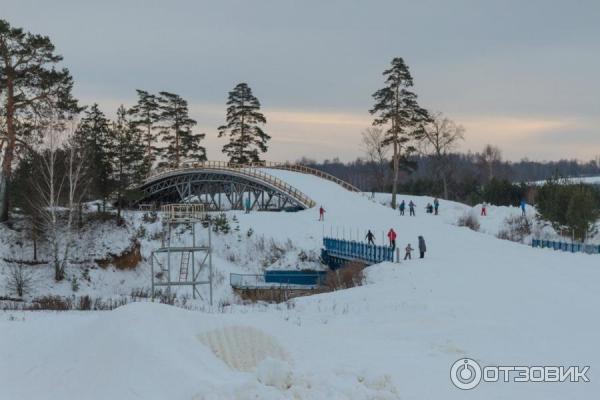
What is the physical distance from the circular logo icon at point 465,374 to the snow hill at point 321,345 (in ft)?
0.55

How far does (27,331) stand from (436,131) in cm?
5880

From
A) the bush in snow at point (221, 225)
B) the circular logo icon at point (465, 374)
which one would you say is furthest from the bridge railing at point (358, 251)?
the circular logo icon at point (465, 374)

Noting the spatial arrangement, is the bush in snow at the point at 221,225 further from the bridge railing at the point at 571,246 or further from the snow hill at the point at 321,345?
the snow hill at the point at 321,345

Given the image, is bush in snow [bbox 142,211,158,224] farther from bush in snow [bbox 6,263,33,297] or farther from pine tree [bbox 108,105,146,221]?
bush in snow [bbox 6,263,33,297]

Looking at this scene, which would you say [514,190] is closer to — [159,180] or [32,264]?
[159,180]

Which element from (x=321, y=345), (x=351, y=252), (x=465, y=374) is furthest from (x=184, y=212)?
(x=465, y=374)

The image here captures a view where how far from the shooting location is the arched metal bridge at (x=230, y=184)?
46.0 meters

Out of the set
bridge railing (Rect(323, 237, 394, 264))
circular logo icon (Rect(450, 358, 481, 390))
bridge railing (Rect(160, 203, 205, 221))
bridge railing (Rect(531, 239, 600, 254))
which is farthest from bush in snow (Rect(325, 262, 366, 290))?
circular logo icon (Rect(450, 358, 481, 390))

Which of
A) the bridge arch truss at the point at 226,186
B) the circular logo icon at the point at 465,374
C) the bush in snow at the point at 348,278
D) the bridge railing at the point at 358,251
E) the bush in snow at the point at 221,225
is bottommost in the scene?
the bush in snow at the point at 348,278

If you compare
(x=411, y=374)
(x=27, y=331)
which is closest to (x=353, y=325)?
(x=411, y=374)

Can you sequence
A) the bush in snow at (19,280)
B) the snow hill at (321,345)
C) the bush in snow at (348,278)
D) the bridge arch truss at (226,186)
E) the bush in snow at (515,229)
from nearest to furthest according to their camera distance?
1. the snow hill at (321,345)
2. the bush in snow at (348,278)
3. the bush in snow at (19,280)
4. the bush in snow at (515,229)
5. the bridge arch truss at (226,186)

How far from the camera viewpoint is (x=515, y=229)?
40.9 metres

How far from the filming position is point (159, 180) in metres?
55.0

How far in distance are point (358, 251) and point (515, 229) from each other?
58.8 ft
